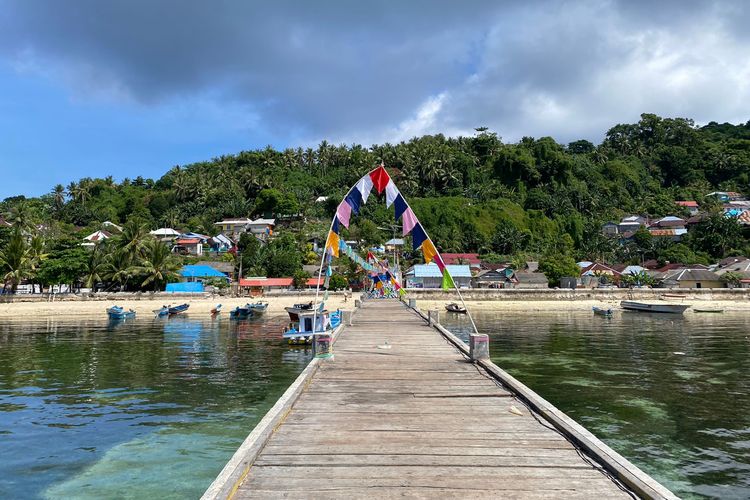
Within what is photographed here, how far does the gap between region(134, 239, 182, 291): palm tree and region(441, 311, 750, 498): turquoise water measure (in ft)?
149

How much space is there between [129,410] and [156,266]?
54399 millimetres

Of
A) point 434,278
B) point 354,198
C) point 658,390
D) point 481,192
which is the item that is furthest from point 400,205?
point 481,192

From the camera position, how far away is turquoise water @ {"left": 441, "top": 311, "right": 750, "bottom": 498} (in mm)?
10898

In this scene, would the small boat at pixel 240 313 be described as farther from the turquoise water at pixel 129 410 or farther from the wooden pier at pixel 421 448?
the wooden pier at pixel 421 448

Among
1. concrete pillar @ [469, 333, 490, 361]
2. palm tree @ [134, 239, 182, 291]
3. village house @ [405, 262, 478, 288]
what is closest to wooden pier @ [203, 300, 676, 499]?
concrete pillar @ [469, 333, 490, 361]

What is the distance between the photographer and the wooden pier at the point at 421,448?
18.1ft

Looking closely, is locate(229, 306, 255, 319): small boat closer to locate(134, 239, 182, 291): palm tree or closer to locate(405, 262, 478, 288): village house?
locate(134, 239, 182, 291): palm tree

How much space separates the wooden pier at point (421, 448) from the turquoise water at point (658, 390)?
424 centimetres

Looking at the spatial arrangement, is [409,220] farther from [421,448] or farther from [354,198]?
[421,448]

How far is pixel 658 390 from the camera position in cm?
1773

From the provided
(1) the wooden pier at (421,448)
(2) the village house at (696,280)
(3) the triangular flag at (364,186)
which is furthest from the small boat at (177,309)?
(2) the village house at (696,280)

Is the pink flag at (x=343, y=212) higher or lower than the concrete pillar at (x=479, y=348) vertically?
higher

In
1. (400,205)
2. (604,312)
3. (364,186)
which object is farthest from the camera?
(604,312)

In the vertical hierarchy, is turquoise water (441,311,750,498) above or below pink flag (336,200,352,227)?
below
